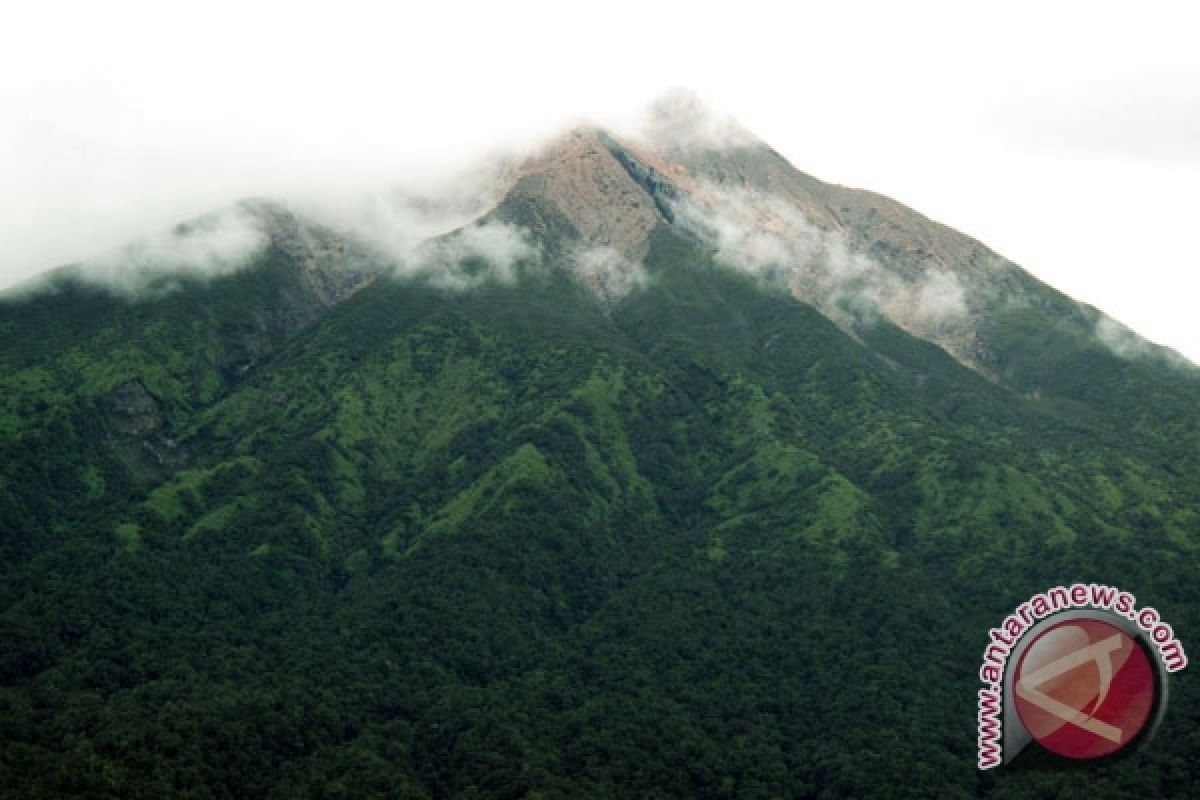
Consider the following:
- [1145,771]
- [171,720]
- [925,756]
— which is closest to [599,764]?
[925,756]

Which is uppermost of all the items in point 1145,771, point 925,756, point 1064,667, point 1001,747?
point 1064,667

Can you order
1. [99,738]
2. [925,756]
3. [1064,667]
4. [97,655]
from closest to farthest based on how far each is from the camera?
[1064,667], [99,738], [925,756], [97,655]

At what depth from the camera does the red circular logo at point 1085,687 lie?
2842 inches

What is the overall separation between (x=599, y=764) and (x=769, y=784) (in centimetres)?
2837

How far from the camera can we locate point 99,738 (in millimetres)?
159000

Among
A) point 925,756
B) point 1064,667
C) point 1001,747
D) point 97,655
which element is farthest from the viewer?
point 97,655

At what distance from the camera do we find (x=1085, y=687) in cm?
7362

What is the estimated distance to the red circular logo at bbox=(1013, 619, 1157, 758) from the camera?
72188 mm

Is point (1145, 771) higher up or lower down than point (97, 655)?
higher up

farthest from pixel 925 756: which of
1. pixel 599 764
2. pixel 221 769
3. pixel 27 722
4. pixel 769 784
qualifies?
pixel 27 722

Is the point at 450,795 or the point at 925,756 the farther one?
the point at 925,756

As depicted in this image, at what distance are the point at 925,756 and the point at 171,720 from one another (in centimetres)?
12175

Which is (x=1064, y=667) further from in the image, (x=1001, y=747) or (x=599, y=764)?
(x=599, y=764)

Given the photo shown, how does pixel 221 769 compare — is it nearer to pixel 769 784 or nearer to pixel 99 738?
pixel 99 738
